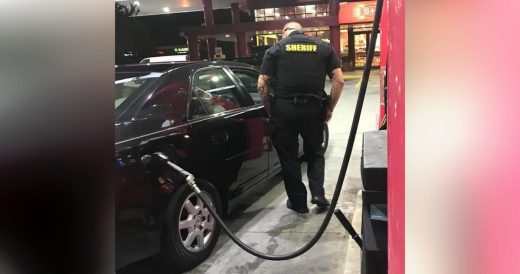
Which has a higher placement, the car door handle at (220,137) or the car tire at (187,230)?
the car door handle at (220,137)

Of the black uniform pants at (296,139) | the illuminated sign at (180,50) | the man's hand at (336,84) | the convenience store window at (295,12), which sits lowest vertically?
the black uniform pants at (296,139)

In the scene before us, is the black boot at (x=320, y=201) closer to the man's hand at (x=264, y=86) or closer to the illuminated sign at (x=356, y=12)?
the man's hand at (x=264, y=86)

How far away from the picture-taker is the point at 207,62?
4.33m

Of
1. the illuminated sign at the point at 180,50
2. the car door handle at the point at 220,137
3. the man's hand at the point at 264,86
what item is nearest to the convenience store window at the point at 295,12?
the illuminated sign at the point at 180,50

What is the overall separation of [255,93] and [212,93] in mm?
1017

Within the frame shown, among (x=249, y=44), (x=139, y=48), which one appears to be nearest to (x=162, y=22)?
(x=139, y=48)

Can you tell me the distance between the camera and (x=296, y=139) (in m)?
4.60

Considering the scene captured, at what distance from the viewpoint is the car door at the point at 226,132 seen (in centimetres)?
377

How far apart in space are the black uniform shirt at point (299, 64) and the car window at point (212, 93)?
366 millimetres

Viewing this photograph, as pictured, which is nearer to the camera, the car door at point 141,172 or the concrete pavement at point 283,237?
the car door at point 141,172

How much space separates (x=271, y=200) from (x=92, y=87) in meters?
3.84

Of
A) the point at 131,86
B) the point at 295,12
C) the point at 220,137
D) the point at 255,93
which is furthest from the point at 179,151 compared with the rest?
the point at 295,12

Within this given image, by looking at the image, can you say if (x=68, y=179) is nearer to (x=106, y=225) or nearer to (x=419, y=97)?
(x=106, y=225)

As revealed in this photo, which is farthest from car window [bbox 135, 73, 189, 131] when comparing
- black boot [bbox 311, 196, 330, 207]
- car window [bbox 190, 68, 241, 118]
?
black boot [bbox 311, 196, 330, 207]
